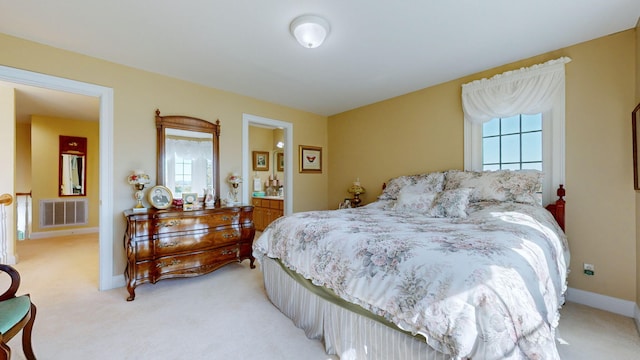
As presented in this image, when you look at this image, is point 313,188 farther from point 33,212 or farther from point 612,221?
point 33,212

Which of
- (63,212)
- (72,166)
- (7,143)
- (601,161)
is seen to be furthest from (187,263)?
(72,166)

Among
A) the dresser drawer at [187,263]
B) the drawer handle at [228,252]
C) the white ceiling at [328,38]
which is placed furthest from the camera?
the drawer handle at [228,252]

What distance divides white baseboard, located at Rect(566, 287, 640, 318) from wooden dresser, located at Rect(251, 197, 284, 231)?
4.29 m

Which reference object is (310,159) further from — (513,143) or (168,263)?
(513,143)

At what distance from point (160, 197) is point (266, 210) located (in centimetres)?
286

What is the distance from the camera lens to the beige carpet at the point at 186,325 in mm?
1784

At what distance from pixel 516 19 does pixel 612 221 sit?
200 centimetres

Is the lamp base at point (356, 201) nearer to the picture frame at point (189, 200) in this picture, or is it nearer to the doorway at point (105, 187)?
the picture frame at point (189, 200)

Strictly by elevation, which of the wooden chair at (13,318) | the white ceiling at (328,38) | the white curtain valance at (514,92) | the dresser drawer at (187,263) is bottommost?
the dresser drawer at (187,263)

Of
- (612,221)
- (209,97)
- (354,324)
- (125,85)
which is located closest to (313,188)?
(209,97)

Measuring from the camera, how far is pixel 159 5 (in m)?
2.00

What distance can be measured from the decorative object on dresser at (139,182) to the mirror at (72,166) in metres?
4.10

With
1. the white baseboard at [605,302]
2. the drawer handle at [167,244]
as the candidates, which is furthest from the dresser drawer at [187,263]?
the white baseboard at [605,302]

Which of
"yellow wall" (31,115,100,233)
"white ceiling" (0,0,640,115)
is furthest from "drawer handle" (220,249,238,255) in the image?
"yellow wall" (31,115,100,233)
